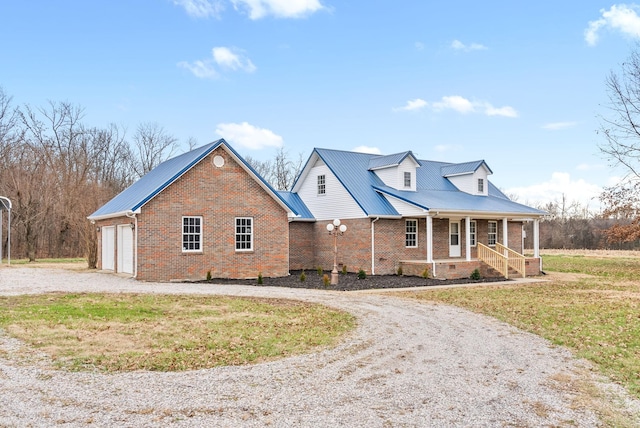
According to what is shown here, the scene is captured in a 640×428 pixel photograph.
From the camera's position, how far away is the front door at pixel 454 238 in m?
26.9

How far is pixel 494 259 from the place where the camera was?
25.3 metres

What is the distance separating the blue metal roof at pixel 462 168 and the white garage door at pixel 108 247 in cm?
1806

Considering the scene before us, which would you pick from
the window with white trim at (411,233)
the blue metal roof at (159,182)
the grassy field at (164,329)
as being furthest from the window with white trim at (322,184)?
the grassy field at (164,329)

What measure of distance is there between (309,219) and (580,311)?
15.5m

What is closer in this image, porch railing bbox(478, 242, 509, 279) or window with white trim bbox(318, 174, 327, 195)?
porch railing bbox(478, 242, 509, 279)

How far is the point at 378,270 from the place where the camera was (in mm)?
24281

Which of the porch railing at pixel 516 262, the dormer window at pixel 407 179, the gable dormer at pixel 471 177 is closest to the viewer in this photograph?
the porch railing at pixel 516 262

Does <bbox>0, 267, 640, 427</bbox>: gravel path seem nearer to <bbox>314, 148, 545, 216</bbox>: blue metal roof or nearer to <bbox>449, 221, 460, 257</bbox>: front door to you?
<bbox>314, 148, 545, 216</bbox>: blue metal roof

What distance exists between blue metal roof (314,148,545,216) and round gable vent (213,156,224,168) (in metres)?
6.18

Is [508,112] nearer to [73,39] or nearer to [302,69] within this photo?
[302,69]

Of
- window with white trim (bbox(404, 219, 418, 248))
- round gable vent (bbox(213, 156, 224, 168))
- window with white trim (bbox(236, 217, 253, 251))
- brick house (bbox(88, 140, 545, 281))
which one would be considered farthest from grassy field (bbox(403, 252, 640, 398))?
round gable vent (bbox(213, 156, 224, 168))

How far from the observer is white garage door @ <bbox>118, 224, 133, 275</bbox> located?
866 inches

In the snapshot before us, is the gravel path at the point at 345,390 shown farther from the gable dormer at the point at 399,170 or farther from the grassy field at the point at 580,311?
the gable dormer at the point at 399,170

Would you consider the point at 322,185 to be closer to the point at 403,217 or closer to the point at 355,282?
the point at 403,217
